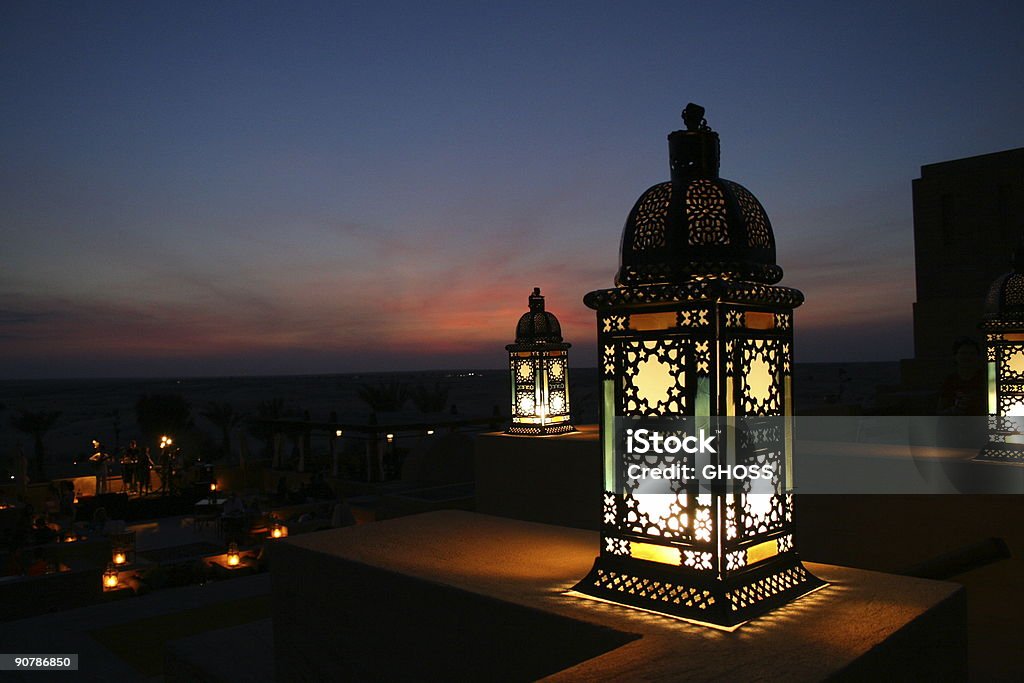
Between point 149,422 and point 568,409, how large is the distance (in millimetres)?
29557

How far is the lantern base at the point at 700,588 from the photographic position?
2.45 m

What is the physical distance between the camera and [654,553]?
2.70 m

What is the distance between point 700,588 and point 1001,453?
182 inches

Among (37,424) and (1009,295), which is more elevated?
(1009,295)

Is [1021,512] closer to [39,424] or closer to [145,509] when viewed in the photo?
[145,509]

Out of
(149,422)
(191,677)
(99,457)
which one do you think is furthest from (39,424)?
(191,677)

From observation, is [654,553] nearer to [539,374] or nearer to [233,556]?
[539,374]

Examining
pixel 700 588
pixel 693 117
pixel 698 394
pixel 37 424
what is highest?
pixel 693 117

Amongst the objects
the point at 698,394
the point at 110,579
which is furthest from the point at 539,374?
the point at 110,579

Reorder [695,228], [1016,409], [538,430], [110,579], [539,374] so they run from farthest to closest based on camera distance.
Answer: [110,579] < [539,374] < [538,430] < [1016,409] < [695,228]

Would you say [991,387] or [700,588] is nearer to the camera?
[700,588]

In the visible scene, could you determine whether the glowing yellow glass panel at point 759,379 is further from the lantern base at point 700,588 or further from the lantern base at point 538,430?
the lantern base at point 538,430

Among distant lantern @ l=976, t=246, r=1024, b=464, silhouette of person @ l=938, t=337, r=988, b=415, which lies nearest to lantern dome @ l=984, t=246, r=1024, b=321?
distant lantern @ l=976, t=246, r=1024, b=464

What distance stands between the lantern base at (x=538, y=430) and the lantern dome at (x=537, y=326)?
1101 millimetres
